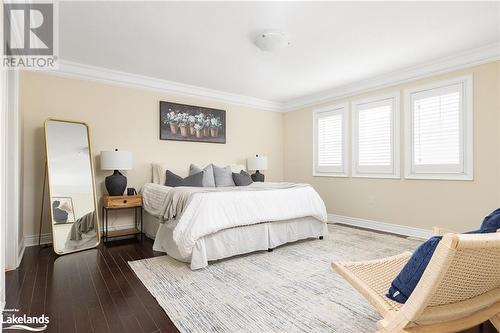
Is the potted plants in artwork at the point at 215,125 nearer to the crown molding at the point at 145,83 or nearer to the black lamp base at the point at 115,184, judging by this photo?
the crown molding at the point at 145,83

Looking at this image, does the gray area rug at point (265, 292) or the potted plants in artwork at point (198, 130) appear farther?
the potted plants in artwork at point (198, 130)

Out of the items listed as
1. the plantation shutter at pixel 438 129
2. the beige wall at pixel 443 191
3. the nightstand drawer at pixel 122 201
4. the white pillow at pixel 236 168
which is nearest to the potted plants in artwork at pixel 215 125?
the white pillow at pixel 236 168

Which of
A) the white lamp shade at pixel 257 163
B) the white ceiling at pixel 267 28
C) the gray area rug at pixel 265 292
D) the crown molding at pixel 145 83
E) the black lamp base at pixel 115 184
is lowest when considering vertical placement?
the gray area rug at pixel 265 292

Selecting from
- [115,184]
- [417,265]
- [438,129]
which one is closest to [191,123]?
[115,184]

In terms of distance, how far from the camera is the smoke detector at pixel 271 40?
2928 millimetres

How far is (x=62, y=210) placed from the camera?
342 centimetres

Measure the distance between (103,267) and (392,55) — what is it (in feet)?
14.1

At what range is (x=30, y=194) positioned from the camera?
359 centimetres

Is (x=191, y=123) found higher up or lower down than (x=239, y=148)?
higher up

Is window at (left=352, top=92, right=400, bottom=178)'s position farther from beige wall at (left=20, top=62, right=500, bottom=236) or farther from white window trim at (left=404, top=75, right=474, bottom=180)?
white window trim at (left=404, top=75, right=474, bottom=180)

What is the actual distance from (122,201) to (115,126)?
1222mm

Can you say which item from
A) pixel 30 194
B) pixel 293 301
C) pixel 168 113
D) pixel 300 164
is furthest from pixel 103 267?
pixel 300 164

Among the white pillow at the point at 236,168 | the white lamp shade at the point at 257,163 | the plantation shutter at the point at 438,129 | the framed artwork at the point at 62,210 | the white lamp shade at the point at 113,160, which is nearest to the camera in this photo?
the framed artwork at the point at 62,210

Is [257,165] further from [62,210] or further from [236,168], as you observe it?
[62,210]
